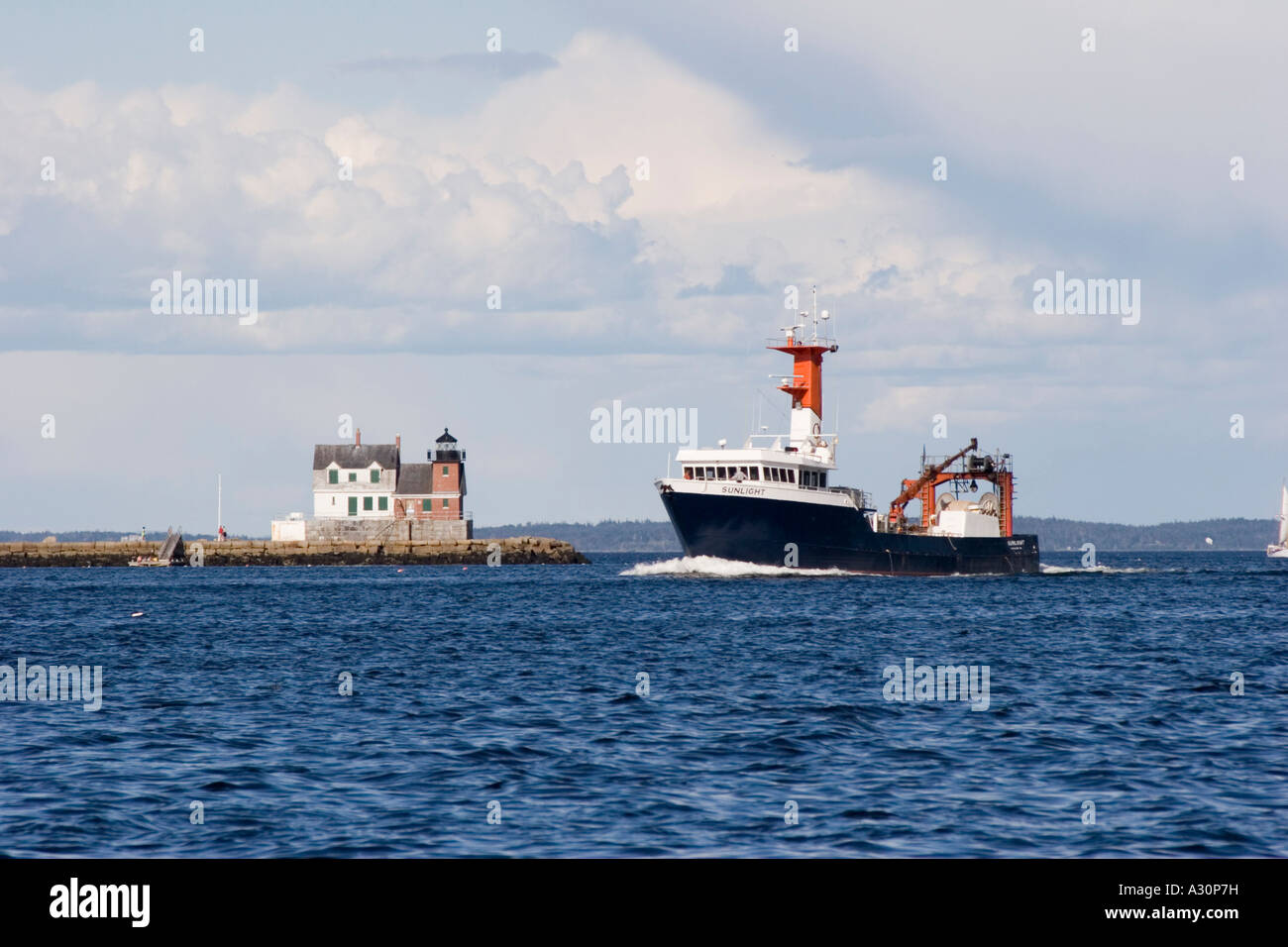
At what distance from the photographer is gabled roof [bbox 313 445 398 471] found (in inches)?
5738

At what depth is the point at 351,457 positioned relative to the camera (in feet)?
479

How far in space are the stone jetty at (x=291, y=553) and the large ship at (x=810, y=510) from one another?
195 ft

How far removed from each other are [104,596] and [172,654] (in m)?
43.3

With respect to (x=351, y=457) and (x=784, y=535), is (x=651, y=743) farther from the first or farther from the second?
(x=351, y=457)

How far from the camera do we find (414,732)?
80.6 ft

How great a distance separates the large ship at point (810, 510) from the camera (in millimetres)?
77125

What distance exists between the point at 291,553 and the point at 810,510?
77.0 meters

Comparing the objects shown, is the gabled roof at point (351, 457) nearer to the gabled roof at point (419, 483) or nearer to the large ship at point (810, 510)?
the gabled roof at point (419, 483)

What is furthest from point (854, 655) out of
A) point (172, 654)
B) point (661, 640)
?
point (172, 654)

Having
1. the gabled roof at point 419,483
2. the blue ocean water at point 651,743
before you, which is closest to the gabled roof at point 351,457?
the gabled roof at point 419,483

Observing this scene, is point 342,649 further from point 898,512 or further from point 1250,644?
point 898,512

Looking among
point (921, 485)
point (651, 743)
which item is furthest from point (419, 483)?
point (651, 743)

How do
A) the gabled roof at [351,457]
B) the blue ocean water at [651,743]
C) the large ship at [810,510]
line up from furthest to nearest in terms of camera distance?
the gabled roof at [351,457] → the large ship at [810,510] → the blue ocean water at [651,743]

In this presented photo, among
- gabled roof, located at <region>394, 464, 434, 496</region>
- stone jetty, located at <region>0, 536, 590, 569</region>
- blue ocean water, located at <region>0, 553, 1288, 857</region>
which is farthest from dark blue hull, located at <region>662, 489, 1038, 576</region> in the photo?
gabled roof, located at <region>394, 464, 434, 496</region>
